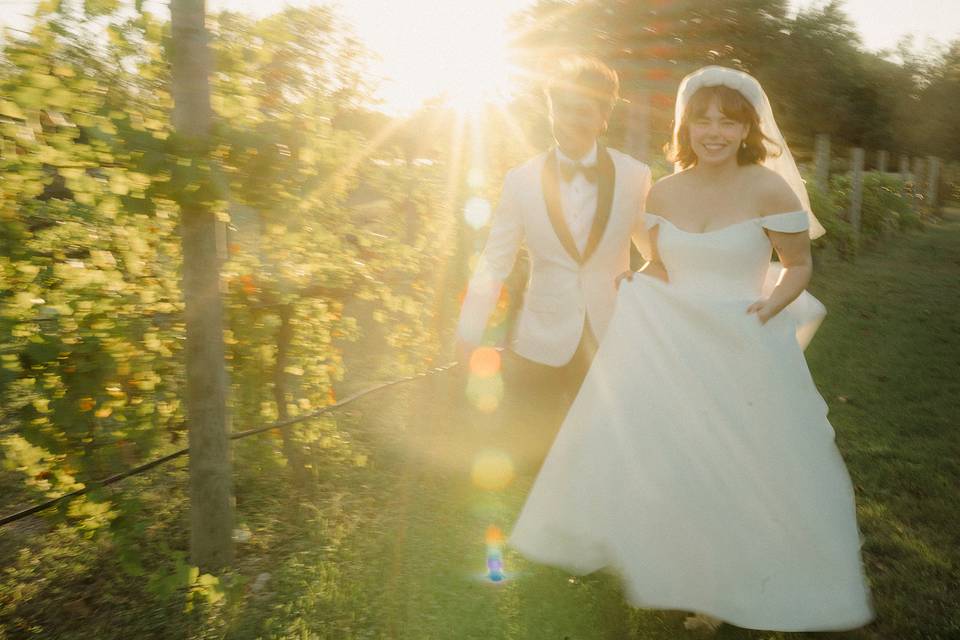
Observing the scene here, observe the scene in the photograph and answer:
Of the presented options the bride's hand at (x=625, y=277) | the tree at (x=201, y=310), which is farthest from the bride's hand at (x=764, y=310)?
the tree at (x=201, y=310)

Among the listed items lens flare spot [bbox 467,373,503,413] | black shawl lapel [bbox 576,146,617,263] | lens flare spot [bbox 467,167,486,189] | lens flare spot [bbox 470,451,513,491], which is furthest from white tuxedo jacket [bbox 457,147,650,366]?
lens flare spot [bbox 467,167,486,189]

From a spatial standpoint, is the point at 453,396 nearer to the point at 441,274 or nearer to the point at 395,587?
the point at 441,274

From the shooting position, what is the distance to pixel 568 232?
11.5 feet

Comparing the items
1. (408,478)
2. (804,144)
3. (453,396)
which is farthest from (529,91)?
(804,144)

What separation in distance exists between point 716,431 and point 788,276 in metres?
0.67

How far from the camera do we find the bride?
2910mm

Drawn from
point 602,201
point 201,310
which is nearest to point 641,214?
point 602,201

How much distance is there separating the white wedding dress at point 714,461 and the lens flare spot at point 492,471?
156 centimetres

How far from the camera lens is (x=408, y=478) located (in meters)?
4.78

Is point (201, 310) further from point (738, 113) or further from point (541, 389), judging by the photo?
point (738, 113)

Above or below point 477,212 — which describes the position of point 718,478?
below

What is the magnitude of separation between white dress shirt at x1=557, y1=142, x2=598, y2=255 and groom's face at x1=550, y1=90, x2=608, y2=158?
0.19ft

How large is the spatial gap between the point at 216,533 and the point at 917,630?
3.00m

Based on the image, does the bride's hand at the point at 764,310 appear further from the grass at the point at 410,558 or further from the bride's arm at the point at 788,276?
the grass at the point at 410,558
